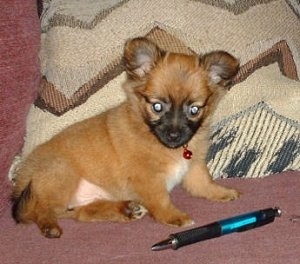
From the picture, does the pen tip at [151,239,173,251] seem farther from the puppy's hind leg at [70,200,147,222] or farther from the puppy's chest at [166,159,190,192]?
the puppy's chest at [166,159,190,192]

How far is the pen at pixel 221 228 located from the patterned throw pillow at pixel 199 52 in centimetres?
46

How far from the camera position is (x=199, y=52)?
2.67 meters

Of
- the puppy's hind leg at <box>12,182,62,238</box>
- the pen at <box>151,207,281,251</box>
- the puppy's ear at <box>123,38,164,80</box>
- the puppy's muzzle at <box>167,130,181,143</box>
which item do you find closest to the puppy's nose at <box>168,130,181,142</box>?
the puppy's muzzle at <box>167,130,181,143</box>

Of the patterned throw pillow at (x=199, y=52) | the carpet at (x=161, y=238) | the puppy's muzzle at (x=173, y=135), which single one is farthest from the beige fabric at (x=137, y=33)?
the carpet at (x=161, y=238)

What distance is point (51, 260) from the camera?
2.04m

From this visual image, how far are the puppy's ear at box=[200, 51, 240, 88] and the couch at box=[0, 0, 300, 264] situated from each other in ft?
0.55

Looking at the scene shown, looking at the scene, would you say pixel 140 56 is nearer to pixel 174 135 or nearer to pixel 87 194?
pixel 174 135

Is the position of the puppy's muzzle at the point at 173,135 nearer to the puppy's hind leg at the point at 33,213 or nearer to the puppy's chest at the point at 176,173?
the puppy's chest at the point at 176,173

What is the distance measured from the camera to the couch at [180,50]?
2422mm

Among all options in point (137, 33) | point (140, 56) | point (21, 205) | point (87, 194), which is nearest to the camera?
point (21, 205)

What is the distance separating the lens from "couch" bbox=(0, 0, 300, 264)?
2.42 m

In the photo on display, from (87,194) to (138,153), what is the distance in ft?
0.88

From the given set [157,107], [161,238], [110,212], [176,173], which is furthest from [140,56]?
[161,238]

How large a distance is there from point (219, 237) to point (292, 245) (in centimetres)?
23
